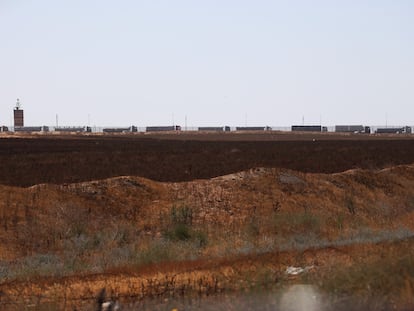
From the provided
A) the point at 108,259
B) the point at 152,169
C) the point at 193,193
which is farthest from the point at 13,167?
the point at 108,259

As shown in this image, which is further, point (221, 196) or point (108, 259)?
point (221, 196)

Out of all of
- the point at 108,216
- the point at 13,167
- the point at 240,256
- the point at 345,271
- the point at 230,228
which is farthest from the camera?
the point at 13,167

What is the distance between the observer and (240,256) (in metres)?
14.8

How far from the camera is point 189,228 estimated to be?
22.1 m

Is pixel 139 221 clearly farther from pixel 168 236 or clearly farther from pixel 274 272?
pixel 274 272

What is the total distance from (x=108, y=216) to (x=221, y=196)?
584 cm

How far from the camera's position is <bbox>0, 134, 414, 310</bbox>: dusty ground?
467 inches
